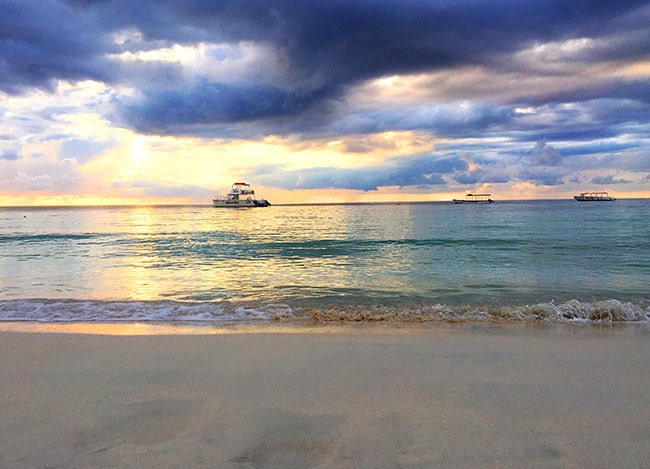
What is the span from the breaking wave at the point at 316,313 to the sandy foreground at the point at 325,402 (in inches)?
74.6

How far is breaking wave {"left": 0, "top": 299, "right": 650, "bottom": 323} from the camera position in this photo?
9109 millimetres

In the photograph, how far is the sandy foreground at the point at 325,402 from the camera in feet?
11.3

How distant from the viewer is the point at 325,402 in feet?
14.5

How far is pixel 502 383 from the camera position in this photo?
195 inches

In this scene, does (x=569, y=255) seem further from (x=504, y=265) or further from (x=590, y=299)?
(x=590, y=299)

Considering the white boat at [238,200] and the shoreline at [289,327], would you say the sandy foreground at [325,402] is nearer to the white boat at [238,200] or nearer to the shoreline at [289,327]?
the shoreline at [289,327]

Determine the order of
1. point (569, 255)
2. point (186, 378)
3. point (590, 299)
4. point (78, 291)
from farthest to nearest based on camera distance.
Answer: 1. point (569, 255)
2. point (78, 291)
3. point (590, 299)
4. point (186, 378)

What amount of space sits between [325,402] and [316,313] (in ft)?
17.6

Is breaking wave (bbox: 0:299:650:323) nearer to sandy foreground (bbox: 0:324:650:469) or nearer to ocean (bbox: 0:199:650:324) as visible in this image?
ocean (bbox: 0:199:650:324)

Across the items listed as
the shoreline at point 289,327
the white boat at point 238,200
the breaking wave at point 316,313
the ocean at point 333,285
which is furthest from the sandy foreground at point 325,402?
the white boat at point 238,200

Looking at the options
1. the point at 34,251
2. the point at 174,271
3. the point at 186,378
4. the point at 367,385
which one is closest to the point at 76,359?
the point at 186,378

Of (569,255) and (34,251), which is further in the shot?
(34,251)

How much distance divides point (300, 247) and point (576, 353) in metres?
22.5

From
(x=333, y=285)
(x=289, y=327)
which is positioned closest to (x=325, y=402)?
(x=289, y=327)
